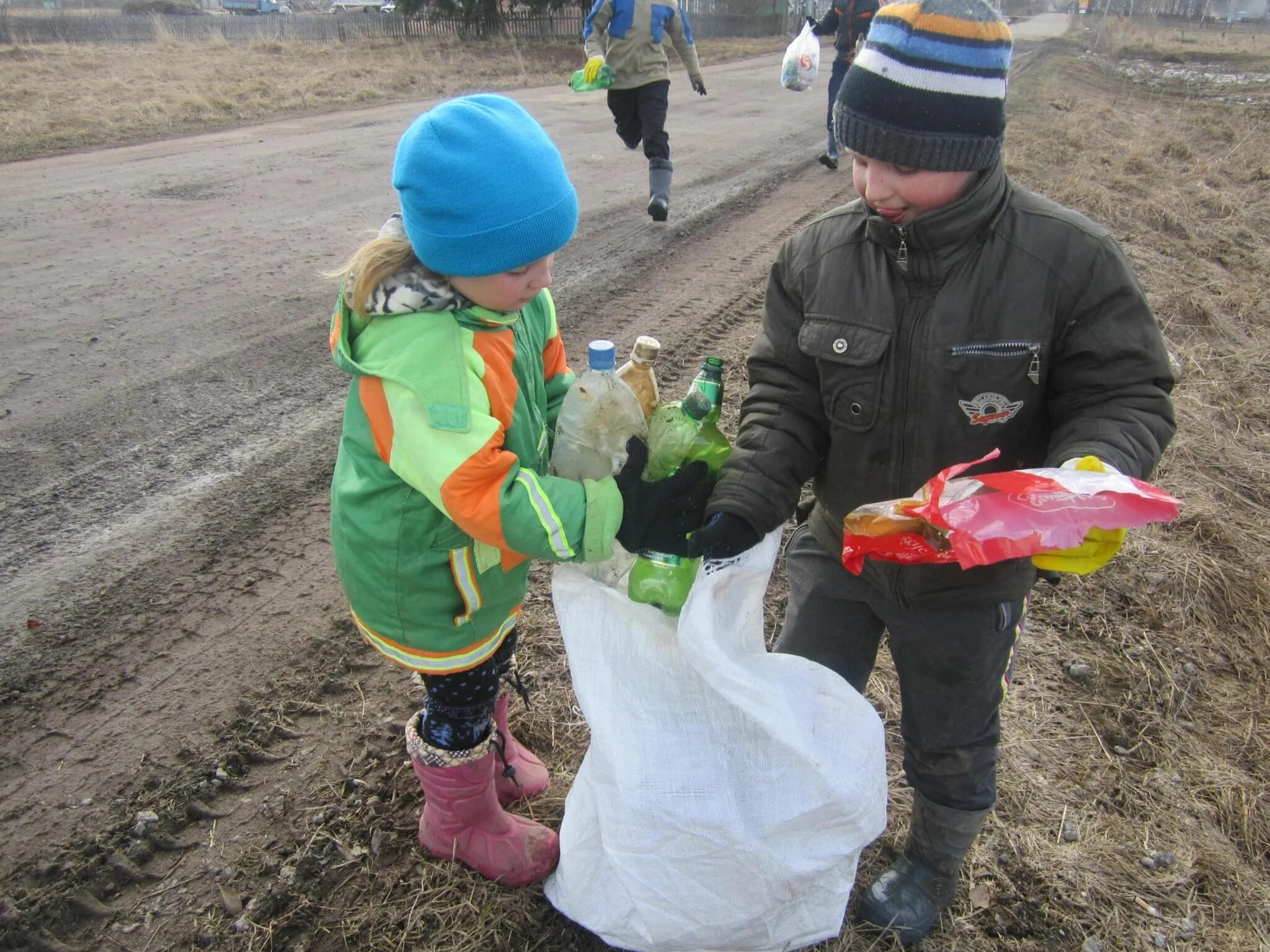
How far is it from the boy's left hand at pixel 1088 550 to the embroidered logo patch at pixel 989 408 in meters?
0.23

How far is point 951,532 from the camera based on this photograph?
1457 mm

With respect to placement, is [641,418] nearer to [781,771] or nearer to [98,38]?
[781,771]

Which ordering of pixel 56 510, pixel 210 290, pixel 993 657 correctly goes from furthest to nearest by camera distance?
pixel 210 290, pixel 56 510, pixel 993 657

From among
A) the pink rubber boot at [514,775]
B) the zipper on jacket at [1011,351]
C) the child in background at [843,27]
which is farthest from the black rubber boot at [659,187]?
the zipper on jacket at [1011,351]

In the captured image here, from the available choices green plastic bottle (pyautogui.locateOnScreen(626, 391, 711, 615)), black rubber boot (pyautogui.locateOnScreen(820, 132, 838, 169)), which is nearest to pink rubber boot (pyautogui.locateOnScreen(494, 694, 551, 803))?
green plastic bottle (pyautogui.locateOnScreen(626, 391, 711, 615))

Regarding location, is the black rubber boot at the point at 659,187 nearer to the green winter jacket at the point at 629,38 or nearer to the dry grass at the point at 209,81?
the green winter jacket at the point at 629,38

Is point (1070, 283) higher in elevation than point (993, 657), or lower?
higher

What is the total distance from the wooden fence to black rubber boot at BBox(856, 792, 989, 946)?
77.7 feet

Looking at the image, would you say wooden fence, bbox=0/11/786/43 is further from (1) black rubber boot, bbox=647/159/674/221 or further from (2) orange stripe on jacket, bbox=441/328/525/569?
(2) orange stripe on jacket, bbox=441/328/525/569

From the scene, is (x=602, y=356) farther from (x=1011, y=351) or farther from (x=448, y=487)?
(x=1011, y=351)

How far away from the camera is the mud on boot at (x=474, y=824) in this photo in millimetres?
2084

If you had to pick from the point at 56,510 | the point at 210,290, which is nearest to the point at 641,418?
the point at 56,510

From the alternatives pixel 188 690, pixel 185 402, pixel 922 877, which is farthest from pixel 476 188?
pixel 185 402

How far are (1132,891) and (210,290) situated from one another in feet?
19.4
